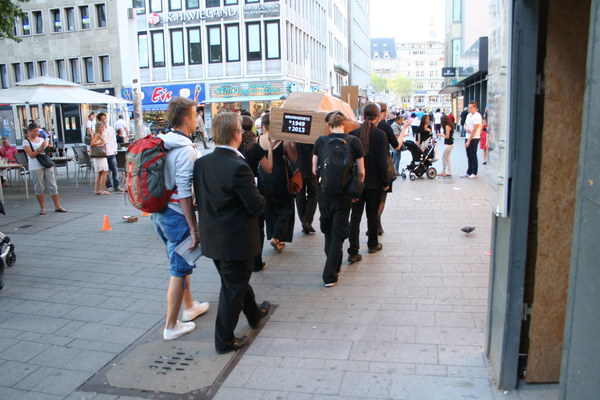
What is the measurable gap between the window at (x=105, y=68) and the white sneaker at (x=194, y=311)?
38327 millimetres

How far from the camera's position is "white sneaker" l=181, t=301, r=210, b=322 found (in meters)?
4.82

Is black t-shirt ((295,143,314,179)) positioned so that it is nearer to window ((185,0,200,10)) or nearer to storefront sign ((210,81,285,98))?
storefront sign ((210,81,285,98))

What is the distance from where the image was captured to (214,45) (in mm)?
39500

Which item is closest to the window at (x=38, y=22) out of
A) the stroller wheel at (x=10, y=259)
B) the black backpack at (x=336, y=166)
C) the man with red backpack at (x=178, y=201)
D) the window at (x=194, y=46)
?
the window at (x=194, y=46)

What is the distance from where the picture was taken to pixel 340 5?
210ft

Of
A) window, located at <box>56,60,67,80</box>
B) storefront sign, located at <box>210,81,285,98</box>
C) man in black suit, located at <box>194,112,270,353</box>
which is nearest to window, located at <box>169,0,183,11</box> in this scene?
storefront sign, located at <box>210,81,285,98</box>

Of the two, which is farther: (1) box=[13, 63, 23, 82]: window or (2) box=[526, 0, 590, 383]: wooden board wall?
(1) box=[13, 63, 23, 82]: window

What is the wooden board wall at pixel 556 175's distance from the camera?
294 centimetres

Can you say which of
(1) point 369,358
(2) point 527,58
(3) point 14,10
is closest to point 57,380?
(1) point 369,358

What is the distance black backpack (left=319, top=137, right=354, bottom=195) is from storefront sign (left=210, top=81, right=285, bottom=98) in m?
33.8

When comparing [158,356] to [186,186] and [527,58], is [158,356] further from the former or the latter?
[527,58]

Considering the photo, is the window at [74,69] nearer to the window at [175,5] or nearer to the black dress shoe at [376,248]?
the window at [175,5]

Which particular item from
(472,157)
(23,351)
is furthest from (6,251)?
(472,157)

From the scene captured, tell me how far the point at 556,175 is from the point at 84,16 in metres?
42.6
